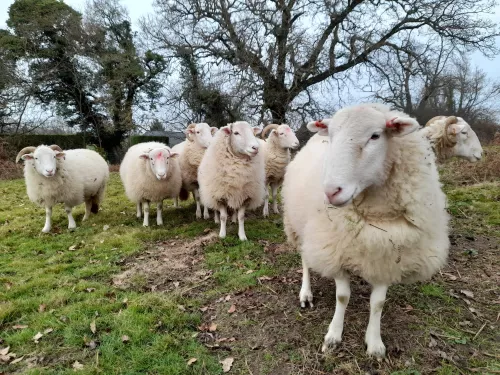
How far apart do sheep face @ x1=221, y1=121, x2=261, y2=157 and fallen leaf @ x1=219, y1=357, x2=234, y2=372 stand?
138 inches

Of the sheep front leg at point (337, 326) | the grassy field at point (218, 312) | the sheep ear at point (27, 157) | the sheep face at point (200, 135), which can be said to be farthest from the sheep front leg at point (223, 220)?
the sheep ear at point (27, 157)

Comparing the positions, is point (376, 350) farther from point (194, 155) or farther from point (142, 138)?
point (142, 138)

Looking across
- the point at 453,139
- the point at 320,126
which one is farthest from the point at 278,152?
the point at 320,126

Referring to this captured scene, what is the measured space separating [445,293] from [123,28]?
25.6m

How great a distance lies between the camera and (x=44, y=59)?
69.2ft

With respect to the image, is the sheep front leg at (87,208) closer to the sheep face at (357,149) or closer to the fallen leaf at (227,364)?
the fallen leaf at (227,364)

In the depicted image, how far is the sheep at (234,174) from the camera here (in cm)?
584

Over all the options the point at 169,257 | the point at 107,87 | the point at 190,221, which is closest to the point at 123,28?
the point at 107,87

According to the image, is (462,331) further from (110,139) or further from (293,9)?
(110,139)

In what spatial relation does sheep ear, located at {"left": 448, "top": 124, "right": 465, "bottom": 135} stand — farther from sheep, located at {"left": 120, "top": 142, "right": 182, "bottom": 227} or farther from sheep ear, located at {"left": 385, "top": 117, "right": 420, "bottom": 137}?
sheep, located at {"left": 120, "top": 142, "right": 182, "bottom": 227}

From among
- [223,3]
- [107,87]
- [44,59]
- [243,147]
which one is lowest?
[243,147]

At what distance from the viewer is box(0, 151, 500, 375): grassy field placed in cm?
281

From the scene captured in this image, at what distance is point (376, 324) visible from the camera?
2.78m

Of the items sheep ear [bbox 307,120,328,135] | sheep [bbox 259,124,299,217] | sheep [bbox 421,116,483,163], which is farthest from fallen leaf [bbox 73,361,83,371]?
sheep [bbox 421,116,483,163]
